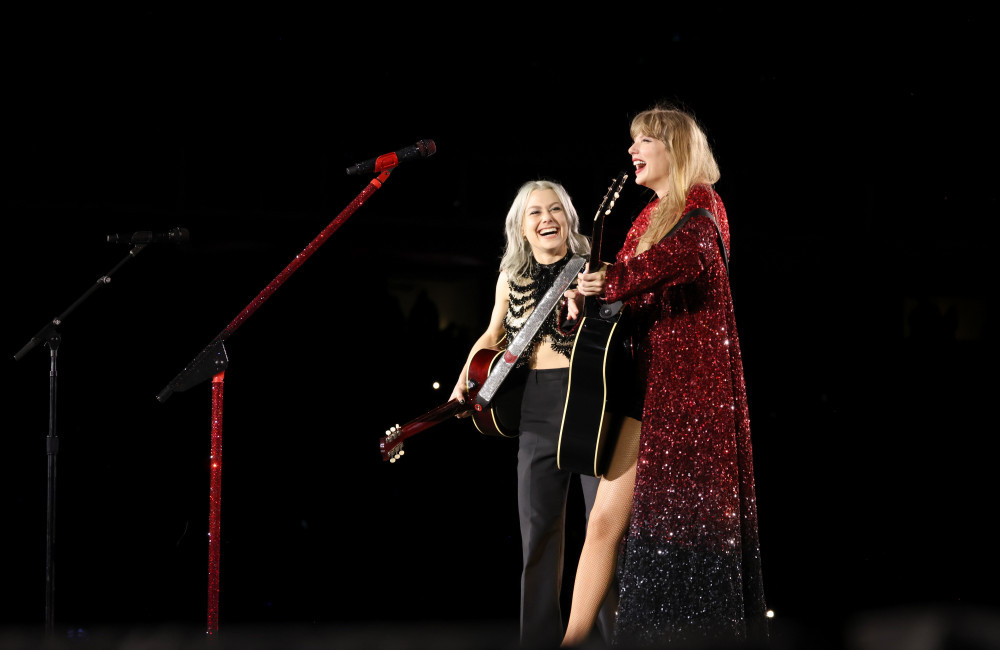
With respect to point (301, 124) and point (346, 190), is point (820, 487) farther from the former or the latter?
point (301, 124)

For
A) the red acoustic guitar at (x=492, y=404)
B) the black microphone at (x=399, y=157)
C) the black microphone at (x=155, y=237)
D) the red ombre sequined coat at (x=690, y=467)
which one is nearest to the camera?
the red ombre sequined coat at (x=690, y=467)

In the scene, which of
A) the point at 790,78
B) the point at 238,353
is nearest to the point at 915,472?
the point at 790,78

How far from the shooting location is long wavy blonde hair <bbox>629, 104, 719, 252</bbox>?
2.20 meters

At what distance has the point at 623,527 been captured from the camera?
2.23 metres

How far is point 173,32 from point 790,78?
2.62m

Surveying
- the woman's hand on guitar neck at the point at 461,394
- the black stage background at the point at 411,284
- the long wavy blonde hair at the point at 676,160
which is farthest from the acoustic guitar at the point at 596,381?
the black stage background at the point at 411,284

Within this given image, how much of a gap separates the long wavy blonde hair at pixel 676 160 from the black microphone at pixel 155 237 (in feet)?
4.43

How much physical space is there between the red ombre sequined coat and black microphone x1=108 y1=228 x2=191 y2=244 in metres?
1.30

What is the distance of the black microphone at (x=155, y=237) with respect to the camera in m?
2.60

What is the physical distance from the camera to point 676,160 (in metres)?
2.24

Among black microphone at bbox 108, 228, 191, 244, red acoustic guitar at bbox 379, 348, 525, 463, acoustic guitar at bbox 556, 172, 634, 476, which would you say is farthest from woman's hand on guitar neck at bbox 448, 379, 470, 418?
black microphone at bbox 108, 228, 191, 244

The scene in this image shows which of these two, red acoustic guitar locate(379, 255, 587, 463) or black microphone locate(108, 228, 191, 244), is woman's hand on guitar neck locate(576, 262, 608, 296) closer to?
red acoustic guitar locate(379, 255, 587, 463)

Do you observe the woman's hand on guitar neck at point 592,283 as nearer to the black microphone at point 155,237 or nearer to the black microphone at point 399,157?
the black microphone at point 399,157

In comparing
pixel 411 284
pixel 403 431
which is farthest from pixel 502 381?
pixel 411 284
